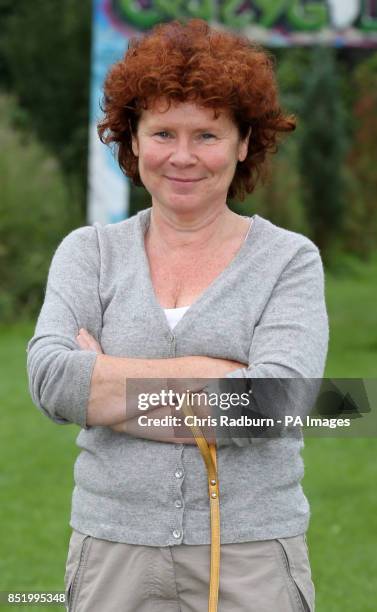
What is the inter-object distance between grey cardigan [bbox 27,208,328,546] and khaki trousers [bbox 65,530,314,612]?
30 millimetres

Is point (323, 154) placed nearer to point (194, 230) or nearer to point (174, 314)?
point (194, 230)

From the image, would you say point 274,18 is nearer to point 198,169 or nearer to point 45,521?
point 45,521

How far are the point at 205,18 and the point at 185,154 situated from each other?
9.28 meters

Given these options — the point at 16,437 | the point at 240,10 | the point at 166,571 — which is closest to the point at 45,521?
the point at 16,437

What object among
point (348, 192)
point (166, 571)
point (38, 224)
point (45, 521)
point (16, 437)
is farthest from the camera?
point (348, 192)

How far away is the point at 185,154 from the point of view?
272 cm

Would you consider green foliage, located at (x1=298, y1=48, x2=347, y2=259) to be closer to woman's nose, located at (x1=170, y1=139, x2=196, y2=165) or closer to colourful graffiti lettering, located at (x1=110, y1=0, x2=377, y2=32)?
colourful graffiti lettering, located at (x1=110, y1=0, x2=377, y2=32)

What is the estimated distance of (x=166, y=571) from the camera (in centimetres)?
261

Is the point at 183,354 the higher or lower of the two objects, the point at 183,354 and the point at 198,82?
the lower

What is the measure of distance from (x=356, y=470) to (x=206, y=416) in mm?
5000

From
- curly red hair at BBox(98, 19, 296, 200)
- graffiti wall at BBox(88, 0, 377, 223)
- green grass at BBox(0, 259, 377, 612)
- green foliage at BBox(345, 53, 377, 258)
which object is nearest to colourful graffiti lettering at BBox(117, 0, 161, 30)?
graffiti wall at BBox(88, 0, 377, 223)

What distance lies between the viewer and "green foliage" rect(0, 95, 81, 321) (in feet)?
44.7

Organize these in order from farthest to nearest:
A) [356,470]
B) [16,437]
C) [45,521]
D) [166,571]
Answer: [16,437], [356,470], [45,521], [166,571]

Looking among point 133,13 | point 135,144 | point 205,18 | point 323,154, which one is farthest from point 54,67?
point 135,144
